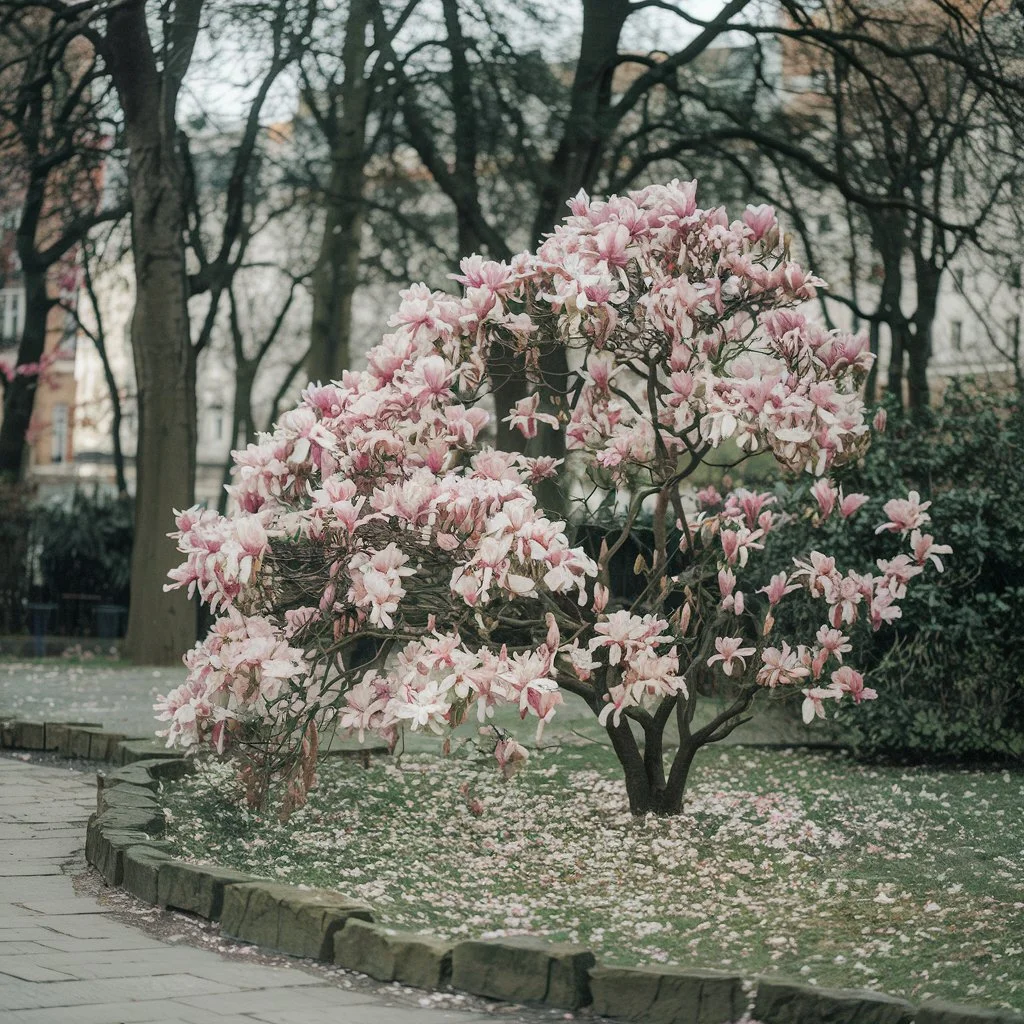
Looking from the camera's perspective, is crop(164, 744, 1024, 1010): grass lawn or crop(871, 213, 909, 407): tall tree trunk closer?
crop(164, 744, 1024, 1010): grass lawn

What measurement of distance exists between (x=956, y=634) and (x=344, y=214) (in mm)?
12932

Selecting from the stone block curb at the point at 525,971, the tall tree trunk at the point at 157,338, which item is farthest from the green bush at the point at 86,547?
the stone block curb at the point at 525,971

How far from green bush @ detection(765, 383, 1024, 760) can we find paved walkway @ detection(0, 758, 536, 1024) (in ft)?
17.0

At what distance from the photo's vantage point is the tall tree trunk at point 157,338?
16.5 m

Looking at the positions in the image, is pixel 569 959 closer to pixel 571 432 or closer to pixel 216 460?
pixel 571 432

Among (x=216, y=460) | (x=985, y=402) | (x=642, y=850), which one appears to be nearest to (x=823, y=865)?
(x=642, y=850)

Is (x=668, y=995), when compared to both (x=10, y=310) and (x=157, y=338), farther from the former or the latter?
(x=10, y=310)

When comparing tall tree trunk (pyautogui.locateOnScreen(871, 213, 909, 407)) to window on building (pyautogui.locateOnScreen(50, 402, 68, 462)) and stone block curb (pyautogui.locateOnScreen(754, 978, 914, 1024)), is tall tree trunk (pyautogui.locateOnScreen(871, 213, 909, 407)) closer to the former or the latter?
stone block curb (pyautogui.locateOnScreen(754, 978, 914, 1024))

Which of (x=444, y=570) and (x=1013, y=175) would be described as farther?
(x=1013, y=175)

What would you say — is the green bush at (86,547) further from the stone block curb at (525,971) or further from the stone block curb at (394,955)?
the stone block curb at (525,971)

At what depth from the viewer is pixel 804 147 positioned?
62.1 ft

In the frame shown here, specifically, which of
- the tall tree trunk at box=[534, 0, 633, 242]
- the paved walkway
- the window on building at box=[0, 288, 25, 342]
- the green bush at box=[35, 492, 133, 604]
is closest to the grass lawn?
the paved walkway

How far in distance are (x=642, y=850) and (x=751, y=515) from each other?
1622mm

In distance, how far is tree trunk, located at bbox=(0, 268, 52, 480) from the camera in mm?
23984
